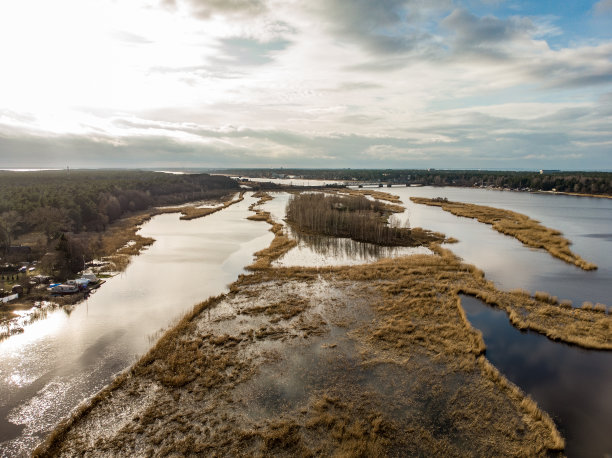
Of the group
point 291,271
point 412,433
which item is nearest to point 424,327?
point 412,433

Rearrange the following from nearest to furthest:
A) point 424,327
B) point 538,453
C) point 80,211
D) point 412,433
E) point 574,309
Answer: point 538,453 < point 412,433 < point 424,327 < point 574,309 < point 80,211

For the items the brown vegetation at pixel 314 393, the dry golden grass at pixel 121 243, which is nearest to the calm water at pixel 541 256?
the brown vegetation at pixel 314 393

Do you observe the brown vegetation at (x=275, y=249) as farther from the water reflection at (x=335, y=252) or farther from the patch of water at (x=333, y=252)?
the water reflection at (x=335, y=252)

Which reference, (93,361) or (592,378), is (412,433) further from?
(93,361)

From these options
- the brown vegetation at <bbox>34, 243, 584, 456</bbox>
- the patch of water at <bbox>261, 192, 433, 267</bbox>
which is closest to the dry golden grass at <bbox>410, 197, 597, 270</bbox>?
the patch of water at <bbox>261, 192, 433, 267</bbox>

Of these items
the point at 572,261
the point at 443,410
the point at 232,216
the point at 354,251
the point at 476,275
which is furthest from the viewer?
the point at 232,216

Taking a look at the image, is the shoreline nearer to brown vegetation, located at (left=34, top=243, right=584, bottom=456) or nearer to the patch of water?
brown vegetation, located at (left=34, top=243, right=584, bottom=456)
